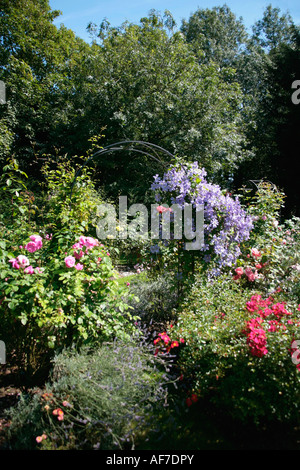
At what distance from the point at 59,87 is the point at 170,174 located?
9.12m

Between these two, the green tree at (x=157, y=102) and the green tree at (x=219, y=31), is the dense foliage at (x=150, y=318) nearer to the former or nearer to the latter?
the green tree at (x=157, y=102)

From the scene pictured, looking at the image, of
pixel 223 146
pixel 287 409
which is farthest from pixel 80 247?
pixel 223 146

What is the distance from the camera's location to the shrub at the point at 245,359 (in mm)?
1987

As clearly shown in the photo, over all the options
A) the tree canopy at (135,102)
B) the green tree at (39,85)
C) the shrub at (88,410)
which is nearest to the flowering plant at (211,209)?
the shrub at (88,410)

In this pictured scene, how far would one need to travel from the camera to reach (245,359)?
2139 mm

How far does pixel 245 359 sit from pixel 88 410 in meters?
1.00

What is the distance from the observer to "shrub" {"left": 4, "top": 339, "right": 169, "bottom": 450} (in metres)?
1.87

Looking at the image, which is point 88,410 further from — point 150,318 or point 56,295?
point 150,318

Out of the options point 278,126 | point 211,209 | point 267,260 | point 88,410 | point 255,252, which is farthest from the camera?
point 278,126

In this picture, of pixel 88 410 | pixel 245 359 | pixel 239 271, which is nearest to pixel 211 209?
pixel 239 271

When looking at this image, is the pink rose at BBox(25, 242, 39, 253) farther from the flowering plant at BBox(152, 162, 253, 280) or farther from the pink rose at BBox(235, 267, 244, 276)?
the pink rose at BBox(235, 267, 244, 276)

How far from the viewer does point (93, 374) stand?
2078mm

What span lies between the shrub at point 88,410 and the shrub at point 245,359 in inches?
15.0

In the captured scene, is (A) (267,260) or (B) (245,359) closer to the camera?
(B) (245,359)
